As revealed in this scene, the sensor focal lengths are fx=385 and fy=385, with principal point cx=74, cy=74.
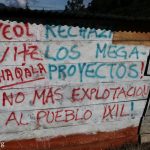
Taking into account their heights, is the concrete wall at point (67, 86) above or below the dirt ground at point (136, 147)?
above

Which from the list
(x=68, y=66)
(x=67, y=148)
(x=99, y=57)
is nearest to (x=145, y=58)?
(x=99, y=57)

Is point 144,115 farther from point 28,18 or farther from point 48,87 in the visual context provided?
point 28,18

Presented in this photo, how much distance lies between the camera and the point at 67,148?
18.5 ft

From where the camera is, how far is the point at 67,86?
5.22 m

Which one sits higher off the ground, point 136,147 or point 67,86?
point 67,86

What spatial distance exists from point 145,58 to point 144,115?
1017 millimetres

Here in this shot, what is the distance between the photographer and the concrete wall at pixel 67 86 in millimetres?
4801

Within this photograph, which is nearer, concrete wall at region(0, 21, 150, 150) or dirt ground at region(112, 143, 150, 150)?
concrete wall at region(0, 21, 150, 150)

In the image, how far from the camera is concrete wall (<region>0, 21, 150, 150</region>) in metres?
4.80

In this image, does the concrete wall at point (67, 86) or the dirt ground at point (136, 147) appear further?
the dirt ground at point (136, 147)

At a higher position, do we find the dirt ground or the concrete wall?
the concrete wall

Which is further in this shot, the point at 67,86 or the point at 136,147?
the point at 136,147

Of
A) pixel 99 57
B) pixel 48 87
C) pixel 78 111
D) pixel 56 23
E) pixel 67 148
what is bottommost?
pixel 67 148

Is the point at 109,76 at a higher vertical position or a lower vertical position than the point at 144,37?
lower
